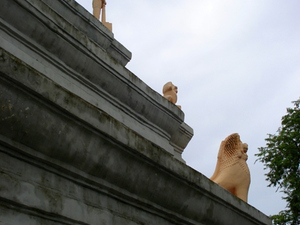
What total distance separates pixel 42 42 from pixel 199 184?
115 inches

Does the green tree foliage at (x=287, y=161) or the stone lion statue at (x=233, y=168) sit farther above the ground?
the green tree foliage at (x=287, y=161)

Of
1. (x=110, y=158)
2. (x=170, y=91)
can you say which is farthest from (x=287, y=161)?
(x=110, y=158)

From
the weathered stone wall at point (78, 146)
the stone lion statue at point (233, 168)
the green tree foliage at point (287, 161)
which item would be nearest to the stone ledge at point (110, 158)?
the weathered stone wall at point (78, 146)

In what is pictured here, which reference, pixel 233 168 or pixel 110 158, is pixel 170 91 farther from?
pixel 110 158

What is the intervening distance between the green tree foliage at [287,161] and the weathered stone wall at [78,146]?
37.8 feet

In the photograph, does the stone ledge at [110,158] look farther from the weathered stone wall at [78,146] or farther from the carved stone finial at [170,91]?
the carved stone finial at [170,91]

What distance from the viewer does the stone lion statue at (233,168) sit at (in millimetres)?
7707

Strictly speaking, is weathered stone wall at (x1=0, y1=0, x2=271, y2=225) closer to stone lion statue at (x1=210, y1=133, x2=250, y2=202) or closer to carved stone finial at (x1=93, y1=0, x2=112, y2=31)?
stone lion statue at (x1=210, y1=133, x2=250, y2=202)

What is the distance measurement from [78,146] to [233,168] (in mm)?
4394

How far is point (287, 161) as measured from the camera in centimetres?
1831

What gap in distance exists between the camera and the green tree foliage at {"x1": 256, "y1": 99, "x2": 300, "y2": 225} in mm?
17609

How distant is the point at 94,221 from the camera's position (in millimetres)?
4137

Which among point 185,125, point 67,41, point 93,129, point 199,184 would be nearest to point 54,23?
point 67,41

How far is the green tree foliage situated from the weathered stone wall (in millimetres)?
11525
